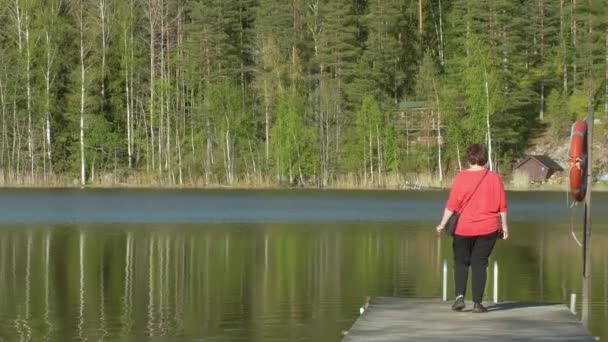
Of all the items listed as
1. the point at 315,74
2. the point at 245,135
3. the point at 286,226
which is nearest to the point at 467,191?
the point at 286,226

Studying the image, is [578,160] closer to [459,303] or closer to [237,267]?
[459,303]

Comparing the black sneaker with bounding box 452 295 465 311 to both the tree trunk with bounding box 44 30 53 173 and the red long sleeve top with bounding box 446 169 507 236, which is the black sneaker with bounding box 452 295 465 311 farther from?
the tree trunk with bounding box 44 30 53 173

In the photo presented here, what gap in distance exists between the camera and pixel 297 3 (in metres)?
86.9

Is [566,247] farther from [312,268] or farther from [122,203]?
[122,203]

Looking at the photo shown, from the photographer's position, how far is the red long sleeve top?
13.9 meters

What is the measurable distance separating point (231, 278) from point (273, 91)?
59.4 m

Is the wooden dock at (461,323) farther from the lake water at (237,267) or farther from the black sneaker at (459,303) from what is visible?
the lake water at (237,267)

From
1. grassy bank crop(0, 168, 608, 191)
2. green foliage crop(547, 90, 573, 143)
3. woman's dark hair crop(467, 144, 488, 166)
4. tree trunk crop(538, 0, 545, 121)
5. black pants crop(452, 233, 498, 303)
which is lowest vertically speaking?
grassy bank crop(0, 168, 608, 191)

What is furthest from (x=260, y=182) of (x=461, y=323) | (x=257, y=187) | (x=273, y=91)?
(x=461, y=323)

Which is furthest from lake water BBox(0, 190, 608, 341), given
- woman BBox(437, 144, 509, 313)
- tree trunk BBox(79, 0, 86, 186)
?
tree trunk BBox(79, 0, 86, 186)

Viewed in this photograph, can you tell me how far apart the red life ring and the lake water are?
1707 mm

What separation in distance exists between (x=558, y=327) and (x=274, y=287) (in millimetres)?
8672

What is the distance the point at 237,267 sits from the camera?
82.0ft

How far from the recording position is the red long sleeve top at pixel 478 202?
13.9m
